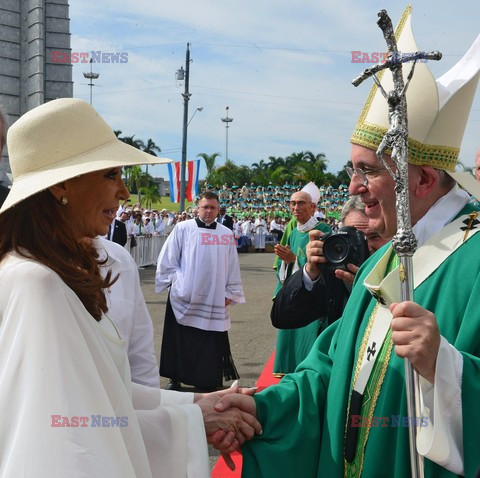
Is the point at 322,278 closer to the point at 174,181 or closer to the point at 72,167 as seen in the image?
the point at 72,167

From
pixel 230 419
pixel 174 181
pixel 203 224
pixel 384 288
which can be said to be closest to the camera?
pixel 384 288

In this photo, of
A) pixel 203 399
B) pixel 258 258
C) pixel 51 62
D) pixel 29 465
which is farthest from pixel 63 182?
pixel 258 258

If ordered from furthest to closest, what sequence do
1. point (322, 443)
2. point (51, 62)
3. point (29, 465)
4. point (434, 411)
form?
point (51, 62) → point (322, 443) → point (434, 411) → point (29, 465)

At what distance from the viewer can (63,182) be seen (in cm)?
210

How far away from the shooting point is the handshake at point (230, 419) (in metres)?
2.61

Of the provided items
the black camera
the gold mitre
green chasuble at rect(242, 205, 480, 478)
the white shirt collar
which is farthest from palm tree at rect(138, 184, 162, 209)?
the white shirt collar

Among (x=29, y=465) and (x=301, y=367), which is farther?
(x=301, y=367)

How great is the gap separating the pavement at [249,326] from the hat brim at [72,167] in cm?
345

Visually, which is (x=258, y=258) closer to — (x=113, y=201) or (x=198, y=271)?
(x=198, y=271)

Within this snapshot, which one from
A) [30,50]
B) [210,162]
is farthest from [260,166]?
[30,50]

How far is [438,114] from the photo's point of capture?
2.42 meters

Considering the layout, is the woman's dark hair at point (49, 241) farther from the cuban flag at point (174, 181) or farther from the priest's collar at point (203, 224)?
the cuban flag at point (174, 181)

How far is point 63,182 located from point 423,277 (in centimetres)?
122

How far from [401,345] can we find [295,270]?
5162 mm
